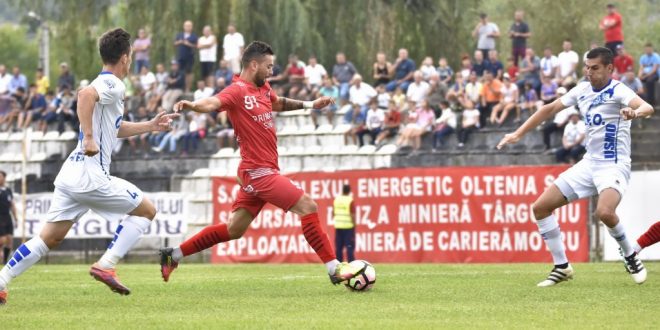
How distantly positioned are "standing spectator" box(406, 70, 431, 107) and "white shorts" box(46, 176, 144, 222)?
19.7m

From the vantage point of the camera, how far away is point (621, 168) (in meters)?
15.2

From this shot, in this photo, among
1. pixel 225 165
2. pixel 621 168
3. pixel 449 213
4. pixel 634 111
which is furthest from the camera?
pixel 225 165

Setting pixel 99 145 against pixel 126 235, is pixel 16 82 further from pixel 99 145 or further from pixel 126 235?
pixel 99 145

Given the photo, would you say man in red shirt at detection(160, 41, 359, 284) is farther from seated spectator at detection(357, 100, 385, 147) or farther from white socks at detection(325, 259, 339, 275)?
seated spectator at detection(357, 100, 385, 147)

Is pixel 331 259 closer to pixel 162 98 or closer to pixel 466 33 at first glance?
pixel 162 98

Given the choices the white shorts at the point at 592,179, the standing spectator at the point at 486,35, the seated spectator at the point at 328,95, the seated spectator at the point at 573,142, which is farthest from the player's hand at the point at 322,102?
the standing spectator at the point at 486,35

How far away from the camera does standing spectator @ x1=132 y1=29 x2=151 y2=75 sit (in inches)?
1505

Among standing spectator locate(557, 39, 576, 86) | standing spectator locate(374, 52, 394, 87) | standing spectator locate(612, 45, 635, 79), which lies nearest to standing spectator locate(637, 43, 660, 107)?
standing spectator locate(612, 45, 635, 79)

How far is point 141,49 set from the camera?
38.4 metres

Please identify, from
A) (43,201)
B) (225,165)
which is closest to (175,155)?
(225,165)

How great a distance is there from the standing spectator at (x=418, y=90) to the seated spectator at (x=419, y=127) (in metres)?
0.36

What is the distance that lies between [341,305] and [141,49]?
26603 millimetres

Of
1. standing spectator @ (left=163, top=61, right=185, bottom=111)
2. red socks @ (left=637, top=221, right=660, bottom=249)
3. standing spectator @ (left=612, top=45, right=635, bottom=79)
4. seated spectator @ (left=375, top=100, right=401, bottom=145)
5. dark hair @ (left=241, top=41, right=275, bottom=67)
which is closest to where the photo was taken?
dark hair @ (left=241, top=41, right=275, bottom=67)

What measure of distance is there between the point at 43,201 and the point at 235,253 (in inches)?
199
